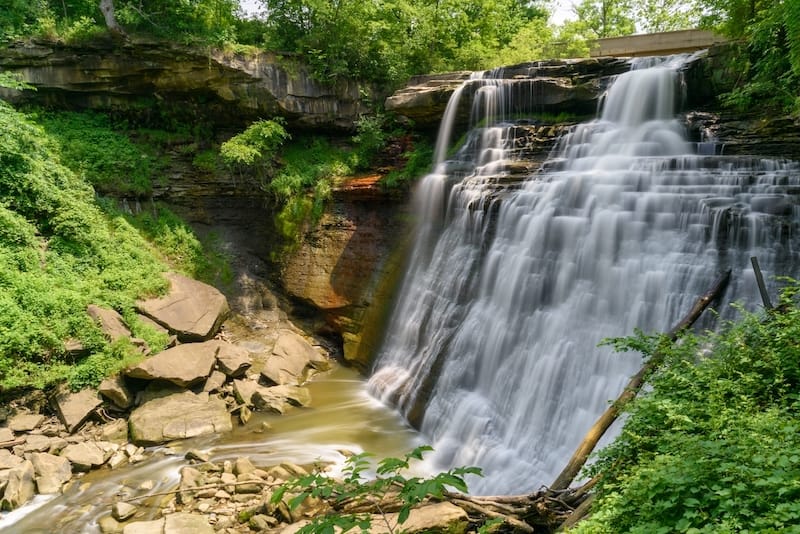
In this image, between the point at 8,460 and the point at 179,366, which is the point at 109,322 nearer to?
the point at 179,366

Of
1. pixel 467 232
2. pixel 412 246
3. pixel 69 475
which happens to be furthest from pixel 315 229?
pixel 69 475

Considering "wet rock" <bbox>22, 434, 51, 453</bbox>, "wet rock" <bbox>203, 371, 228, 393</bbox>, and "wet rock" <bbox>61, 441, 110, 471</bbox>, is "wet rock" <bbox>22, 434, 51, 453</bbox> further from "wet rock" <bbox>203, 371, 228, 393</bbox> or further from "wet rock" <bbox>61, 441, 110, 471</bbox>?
"wet rock" <bbox>203, 371, 228, 393</bbox>

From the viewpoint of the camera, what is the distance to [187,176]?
15070mm

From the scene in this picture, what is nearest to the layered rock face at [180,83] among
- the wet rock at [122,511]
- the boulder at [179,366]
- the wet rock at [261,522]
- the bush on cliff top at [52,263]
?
the bush on cliff top at [52,263]

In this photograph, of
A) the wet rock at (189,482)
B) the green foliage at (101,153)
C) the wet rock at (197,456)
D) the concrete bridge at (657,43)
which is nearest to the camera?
the wet rock at (189,482)

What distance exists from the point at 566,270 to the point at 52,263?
35.1 feet

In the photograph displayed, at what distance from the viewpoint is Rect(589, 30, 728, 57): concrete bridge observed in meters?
16.7

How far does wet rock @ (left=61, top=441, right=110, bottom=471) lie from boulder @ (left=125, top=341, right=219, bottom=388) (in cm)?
156

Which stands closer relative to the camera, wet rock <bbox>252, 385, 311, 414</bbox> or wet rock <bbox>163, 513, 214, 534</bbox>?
wet rock <bbox>163, 513, 214, 534</bbox>

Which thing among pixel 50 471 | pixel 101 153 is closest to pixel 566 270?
pixel 50 471

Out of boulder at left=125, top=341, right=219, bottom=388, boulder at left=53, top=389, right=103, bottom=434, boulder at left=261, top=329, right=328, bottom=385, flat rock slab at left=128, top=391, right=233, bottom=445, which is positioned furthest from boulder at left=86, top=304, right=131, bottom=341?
boulder at left=261, top=329, right=328, bottom=385

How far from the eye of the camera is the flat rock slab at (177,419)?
8602 millimetres

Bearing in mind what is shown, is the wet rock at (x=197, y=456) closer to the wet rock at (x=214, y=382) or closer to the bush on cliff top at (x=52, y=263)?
the wet rock at (x=214, y=382)

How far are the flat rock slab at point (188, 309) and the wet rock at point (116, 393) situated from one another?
196 centimetres
